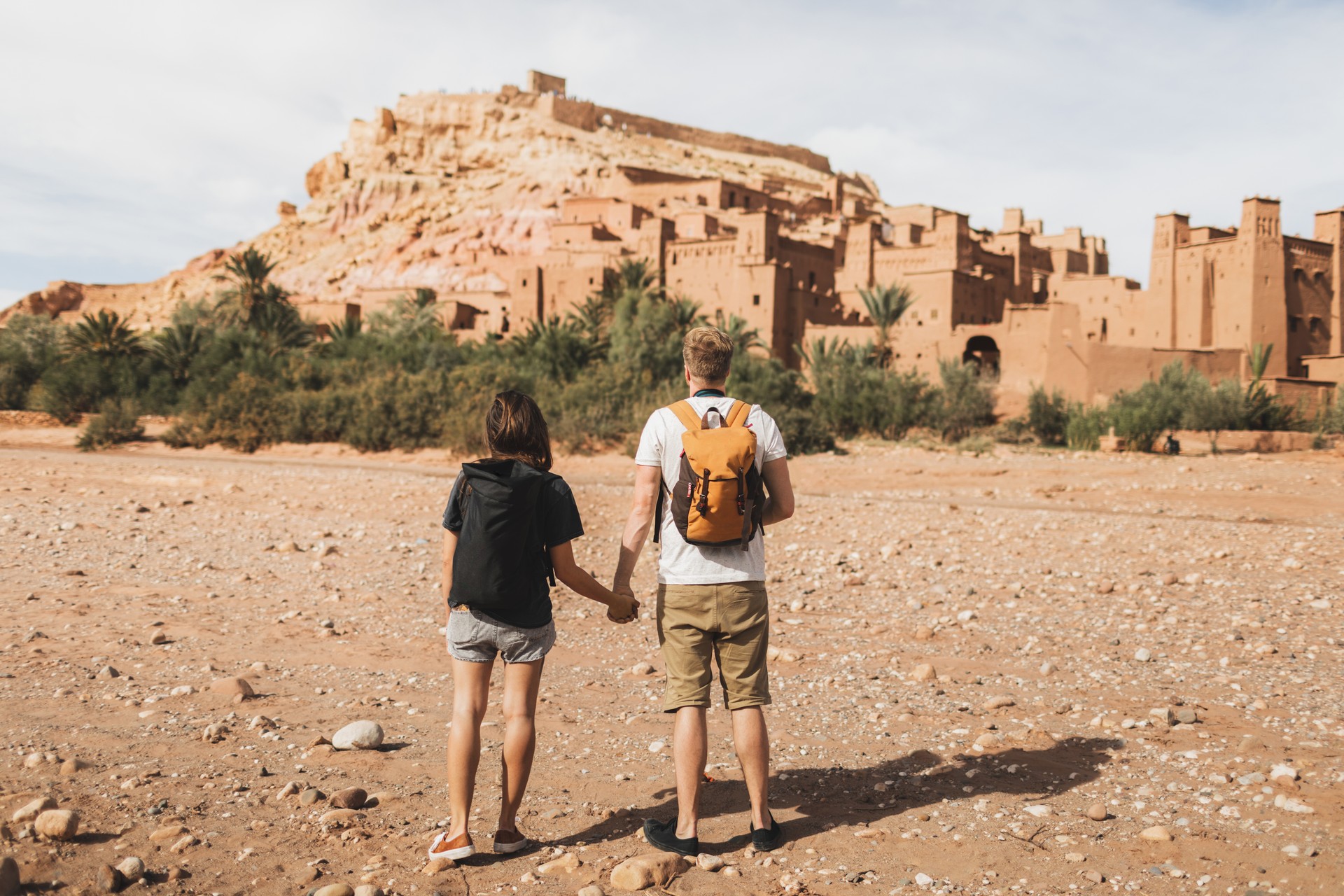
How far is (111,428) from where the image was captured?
77.1ft

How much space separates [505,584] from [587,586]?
345mm

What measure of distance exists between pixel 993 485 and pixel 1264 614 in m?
10.4

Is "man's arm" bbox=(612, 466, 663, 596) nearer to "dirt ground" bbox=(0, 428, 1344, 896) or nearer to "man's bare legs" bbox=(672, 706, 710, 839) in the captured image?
"man's bare legs" bbox=(672, 706, 710, 839)

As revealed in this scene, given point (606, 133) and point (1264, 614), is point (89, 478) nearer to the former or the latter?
point (1264, 614)

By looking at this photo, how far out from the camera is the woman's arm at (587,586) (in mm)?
Result: 3482

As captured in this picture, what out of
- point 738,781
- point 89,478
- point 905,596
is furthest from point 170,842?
point 89,478

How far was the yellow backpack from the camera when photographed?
3.39 m

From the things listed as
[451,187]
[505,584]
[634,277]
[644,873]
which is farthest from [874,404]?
[451,187]

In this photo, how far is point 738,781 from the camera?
4.16 meters

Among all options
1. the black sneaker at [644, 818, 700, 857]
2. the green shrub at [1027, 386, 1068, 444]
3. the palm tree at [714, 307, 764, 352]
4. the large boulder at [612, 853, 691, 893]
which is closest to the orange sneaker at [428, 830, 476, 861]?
the large boulder at [612, 853, 691, 893]

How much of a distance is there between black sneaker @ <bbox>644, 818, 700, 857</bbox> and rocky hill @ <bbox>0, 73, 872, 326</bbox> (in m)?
52.7

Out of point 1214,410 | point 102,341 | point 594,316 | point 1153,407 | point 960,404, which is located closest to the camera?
point 1153,407

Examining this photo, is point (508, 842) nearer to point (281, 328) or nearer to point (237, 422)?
point (237, 422)

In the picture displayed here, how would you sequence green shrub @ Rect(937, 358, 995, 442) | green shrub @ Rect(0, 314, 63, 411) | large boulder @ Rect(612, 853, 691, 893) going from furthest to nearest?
green shrub @ Rect(0, 314, 63, 411) < green shrub @ Rect(937, 358, 995, 442) < large boulder @ Rect(612, 853, 691, 893)
